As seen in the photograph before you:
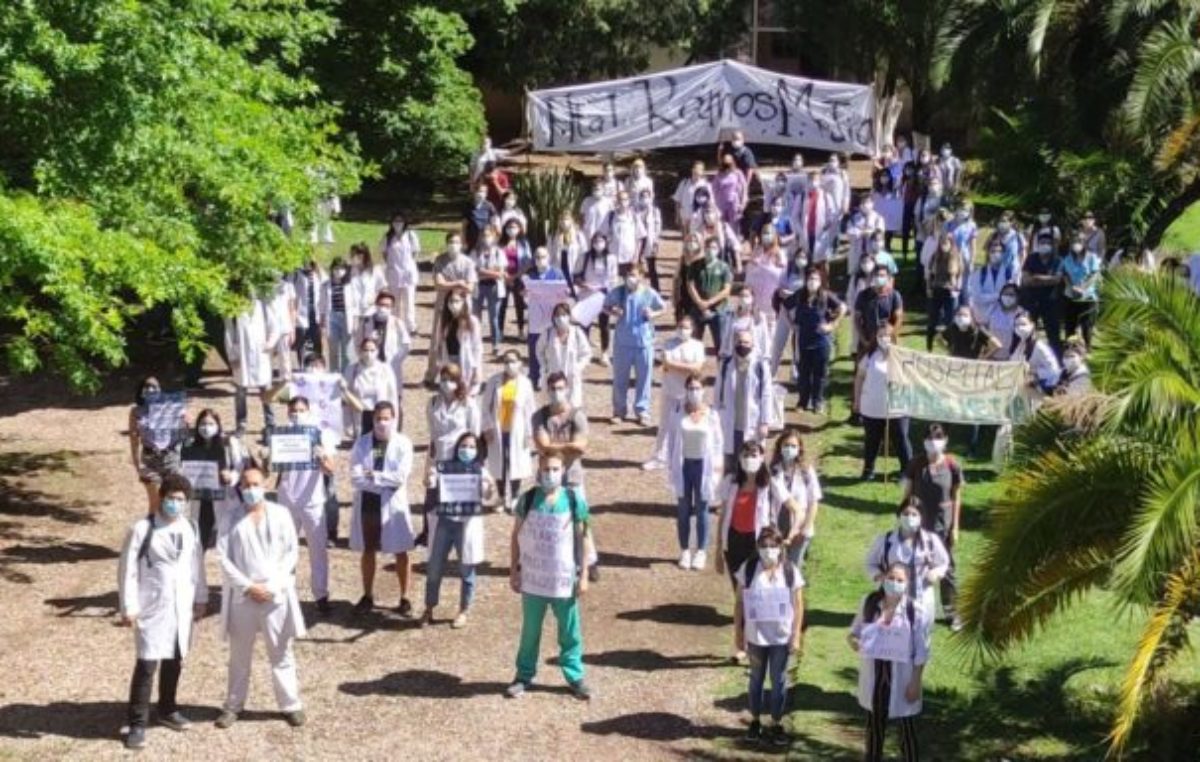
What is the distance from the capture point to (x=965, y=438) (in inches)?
785

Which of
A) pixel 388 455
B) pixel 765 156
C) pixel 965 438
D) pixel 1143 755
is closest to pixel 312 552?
pixel 388 455

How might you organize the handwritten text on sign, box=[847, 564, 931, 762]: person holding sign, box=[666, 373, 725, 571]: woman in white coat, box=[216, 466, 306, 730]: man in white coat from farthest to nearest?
box=[666, 373, 725, 571]: woman in white coat → the handwritten text on sign → box=[216, 466, 306, 730]: man in white coat → box=[847, 564, 931, 762]: person holding sign

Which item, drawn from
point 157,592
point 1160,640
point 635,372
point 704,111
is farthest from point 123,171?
point 704,111

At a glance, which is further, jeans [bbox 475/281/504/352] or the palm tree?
jeans [bbox 475/281/504/352]

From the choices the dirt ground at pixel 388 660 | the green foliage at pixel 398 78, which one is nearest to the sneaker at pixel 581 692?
the dirt ground at pixel 388 660

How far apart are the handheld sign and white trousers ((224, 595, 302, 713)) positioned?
6.92 feet

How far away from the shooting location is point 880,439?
60.6ft

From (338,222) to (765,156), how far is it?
1098cm

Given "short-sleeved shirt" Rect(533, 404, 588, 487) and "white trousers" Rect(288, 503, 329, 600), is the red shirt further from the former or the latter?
"white trousers" Rect(288, 503, 329, 600)

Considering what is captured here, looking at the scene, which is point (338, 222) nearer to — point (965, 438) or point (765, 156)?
point (765, 156)

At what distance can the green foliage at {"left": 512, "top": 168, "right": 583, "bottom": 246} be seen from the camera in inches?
1091

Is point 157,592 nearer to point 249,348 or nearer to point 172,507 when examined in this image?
point 172,507

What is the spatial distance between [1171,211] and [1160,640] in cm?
1515

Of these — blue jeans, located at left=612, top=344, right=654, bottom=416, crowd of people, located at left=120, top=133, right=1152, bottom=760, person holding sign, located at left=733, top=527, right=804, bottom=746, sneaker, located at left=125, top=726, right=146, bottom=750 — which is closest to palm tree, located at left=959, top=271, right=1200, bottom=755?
crowd of people, located at left=120, top=133, right=1152, bottom=760
